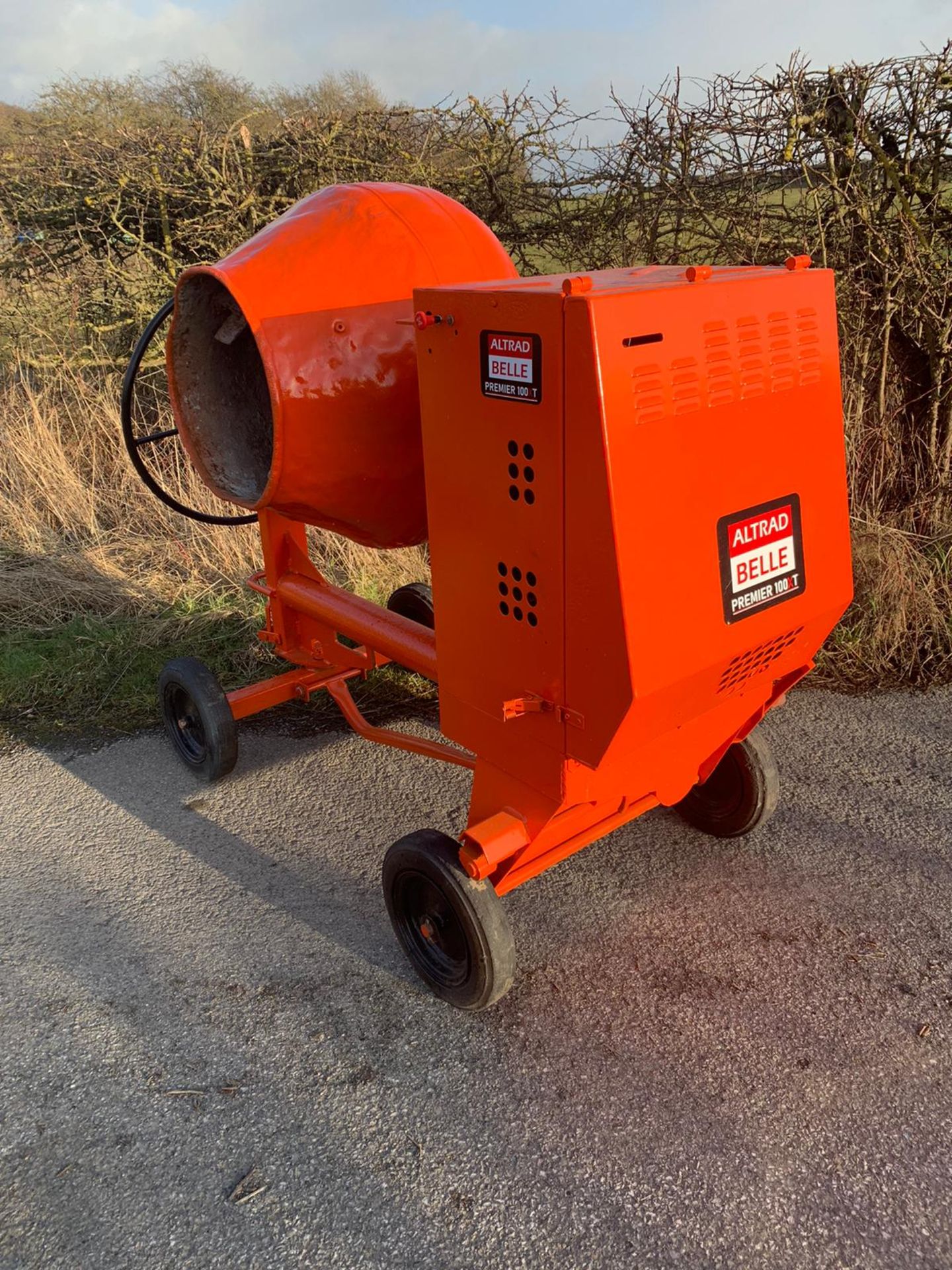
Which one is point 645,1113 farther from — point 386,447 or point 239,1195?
point 386,447

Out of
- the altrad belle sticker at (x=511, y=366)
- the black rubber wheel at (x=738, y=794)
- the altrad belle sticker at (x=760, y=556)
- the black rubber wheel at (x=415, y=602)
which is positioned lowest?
the black rubber wheel at (x=738, y=794)

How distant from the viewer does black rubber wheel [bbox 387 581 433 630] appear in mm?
4004

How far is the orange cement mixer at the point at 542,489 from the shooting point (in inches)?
68.9

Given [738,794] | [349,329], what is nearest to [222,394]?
[349,329]

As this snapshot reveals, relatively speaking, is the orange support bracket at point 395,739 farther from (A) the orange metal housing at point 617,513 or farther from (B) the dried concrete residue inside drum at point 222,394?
(B) the dried concrete residue inside drum at point 222,394

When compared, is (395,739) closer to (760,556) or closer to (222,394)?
(222,394)

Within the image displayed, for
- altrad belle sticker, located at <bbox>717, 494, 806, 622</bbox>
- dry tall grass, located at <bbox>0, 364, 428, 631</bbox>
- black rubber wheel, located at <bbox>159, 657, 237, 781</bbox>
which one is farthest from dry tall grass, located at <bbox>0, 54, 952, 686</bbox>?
altrad belle sticker, located at <bbox>717, 494, 806, 622</bbox>

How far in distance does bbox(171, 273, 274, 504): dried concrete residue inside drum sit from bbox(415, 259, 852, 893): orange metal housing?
1085 millimetres

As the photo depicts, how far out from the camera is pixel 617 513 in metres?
1.70

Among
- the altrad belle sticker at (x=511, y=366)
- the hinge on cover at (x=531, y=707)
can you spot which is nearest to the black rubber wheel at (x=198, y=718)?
the hinge on cover at (x=531, y=707)

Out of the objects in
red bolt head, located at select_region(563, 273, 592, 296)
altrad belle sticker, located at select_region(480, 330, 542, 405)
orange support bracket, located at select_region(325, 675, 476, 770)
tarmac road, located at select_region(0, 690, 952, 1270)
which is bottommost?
tarmac road, located at select_region(0, 690, 952, 1270)

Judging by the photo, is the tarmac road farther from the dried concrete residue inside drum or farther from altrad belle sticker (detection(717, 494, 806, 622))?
Result: the dried concrete residue inside drum

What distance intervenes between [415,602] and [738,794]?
172cm

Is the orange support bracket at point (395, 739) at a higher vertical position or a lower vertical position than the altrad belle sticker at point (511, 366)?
lower
